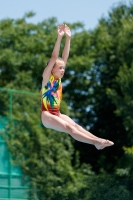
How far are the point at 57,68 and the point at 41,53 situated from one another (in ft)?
31.6

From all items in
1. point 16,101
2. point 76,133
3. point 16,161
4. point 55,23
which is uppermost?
point 55,23

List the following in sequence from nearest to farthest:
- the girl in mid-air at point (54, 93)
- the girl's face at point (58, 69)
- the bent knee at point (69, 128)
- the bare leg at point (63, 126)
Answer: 1. the bare leg at point (63, 126)
2. the bent knee at point (69, 128)
3. the girl in mid-air at point (54, 93)
4. the girl's face at point (58, 69)

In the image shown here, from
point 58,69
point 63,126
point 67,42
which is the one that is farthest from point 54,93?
point 67,42

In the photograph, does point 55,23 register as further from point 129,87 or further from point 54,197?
point 54,197

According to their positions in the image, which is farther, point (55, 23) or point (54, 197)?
point (55, 23)

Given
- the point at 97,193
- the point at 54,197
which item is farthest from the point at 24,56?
the point at 97,193

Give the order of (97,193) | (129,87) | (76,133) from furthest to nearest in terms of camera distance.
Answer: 1. (129,87)
2. (97,193)
3. (76,133)

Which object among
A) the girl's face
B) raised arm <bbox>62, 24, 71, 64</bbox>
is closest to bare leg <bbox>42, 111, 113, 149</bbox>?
the girl's face

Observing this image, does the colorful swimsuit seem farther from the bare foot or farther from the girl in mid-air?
the bare foot

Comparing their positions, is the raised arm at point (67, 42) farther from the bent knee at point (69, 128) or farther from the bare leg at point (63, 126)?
the bent knee at point (69, 128)

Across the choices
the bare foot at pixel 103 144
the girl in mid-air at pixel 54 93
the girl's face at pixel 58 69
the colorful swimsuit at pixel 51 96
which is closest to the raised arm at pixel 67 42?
the girl in mid-air at pixel 54 93

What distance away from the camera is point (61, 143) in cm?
1619

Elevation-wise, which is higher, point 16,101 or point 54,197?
point 16,101

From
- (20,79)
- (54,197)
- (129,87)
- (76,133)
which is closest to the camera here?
(76,133)
